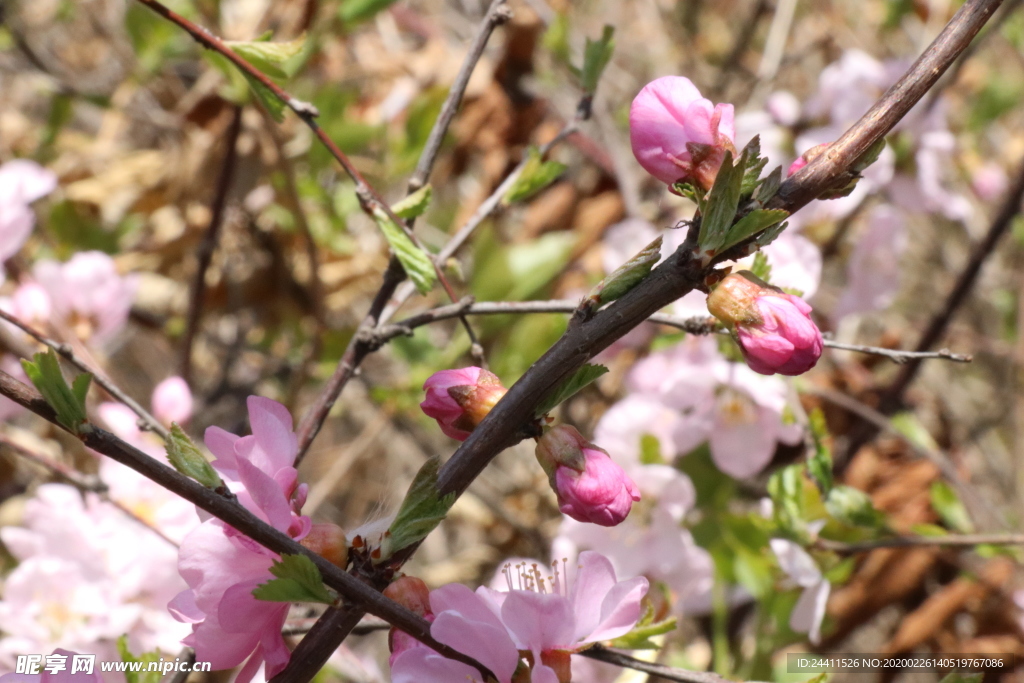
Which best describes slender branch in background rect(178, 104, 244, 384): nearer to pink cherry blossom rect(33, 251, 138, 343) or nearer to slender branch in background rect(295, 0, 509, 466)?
pink cherry blossom rect(33, 251, 138, 343)

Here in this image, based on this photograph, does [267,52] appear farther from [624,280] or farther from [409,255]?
[624,280]

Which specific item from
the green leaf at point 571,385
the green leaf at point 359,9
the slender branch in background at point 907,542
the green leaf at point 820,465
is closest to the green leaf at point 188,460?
the green leaf at point 571,385

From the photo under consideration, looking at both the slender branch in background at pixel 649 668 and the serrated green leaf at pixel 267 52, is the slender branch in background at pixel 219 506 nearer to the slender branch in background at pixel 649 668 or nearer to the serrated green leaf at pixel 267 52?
the slender branch in background at pixel 649 668

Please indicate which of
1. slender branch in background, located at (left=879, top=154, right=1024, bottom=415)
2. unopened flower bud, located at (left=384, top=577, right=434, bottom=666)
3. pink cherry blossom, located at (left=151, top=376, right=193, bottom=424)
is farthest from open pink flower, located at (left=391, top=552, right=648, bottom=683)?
slender branch in background, located at (left=879, top=154, right=1024, bottom=415)

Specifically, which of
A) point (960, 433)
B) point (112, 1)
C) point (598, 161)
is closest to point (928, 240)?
point (960, 433)

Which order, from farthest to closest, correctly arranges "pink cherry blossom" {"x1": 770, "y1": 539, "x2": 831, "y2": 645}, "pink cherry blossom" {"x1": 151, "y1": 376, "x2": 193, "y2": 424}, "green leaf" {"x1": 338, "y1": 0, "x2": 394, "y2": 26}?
"green leaf" {"x1": 338, "y1": 0, "x2": 394, "y2": 26} → "pink cherry blossom" {"x1": 151, "y1": 376, "x2": 193, "y2": 424} → "pink cherry blossom" {"x1": 770, "y1": 539, "x2": 831, "y2": 645}
